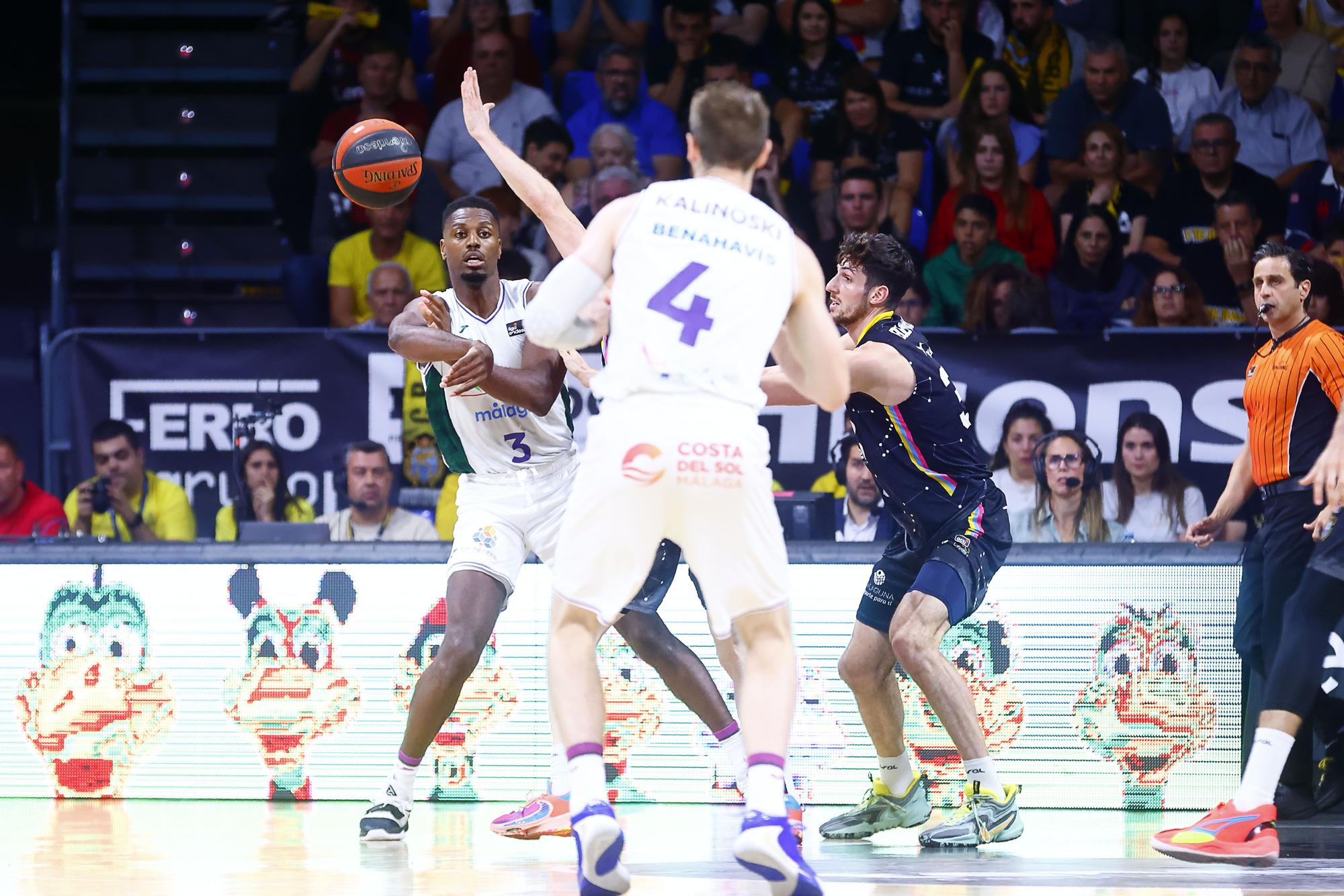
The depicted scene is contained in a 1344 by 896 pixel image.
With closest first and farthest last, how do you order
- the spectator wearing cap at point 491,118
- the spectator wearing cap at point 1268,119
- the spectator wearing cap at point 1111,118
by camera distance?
the spectator wearing cap at point 1111,118
the spectator wearing cap at point 1268,119
the spectator wearing cap at point 491,118

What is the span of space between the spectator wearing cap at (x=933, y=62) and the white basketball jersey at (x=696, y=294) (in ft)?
24.5

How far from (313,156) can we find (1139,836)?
7.99 meters

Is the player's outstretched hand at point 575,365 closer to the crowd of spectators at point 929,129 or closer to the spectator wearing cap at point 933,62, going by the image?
the crowd of spectators at point 929,129

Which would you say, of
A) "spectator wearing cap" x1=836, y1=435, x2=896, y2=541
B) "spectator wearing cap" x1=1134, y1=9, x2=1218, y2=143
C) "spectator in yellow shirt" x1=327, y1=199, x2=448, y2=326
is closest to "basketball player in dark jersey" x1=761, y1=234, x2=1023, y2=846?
"spectator wearing cap" x1=836, y1=435, x2=896, y2=541

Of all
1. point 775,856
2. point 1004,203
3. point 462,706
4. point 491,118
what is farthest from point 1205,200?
point 775,856

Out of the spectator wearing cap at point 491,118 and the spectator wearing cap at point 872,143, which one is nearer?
the spectator wearing cap at point 872,143

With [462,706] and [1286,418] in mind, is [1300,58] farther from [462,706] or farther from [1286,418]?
[462,706]

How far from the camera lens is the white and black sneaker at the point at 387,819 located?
→ 5.75 meters

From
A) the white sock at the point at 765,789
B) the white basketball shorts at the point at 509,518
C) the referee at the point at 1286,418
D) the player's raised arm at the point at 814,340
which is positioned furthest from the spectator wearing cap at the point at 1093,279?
the white sock at the point at 765,789

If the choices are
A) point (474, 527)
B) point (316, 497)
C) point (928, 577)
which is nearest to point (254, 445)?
point (316, 497)

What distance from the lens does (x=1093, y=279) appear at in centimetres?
993

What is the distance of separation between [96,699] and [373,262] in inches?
166

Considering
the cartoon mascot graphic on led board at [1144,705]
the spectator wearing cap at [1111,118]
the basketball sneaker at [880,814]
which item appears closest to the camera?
the basketball sneaker at [880,814]

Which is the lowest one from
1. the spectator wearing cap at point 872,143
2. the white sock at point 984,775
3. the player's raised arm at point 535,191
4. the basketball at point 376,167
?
the white sock at point 984,775
